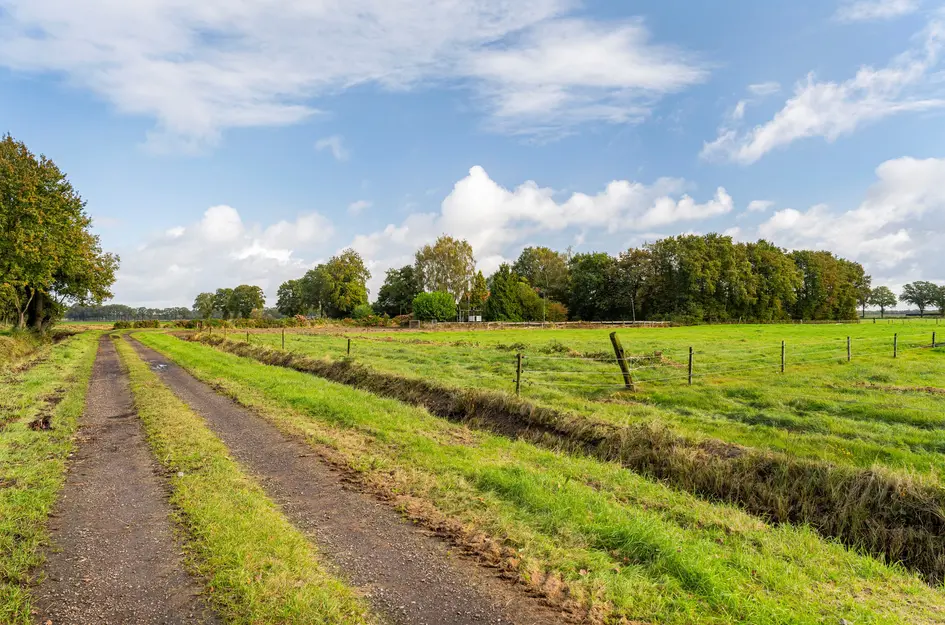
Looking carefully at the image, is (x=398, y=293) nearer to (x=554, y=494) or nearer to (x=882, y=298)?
(x=554, y=494)

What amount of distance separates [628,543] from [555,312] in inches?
3675

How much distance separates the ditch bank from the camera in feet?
21.3

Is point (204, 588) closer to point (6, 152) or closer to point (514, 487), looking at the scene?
point (514, 487)

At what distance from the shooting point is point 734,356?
86.6 feet

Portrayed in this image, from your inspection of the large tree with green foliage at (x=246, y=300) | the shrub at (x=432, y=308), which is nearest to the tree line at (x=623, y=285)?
the shrub at (x=432, y=308)

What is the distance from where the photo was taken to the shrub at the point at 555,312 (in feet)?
317

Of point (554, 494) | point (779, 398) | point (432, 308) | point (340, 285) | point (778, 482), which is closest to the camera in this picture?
point (554, 494)

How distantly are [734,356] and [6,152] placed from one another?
168ft

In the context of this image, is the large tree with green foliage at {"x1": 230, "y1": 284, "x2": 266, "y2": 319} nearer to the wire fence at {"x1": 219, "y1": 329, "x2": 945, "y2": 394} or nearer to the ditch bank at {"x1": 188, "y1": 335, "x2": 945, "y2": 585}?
the wire fence at {"x1": 219, "y1": 329, "x2": 945, "y2": 394}

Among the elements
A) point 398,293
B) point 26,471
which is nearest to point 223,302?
A: point 398,293

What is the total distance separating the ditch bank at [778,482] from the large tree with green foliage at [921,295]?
644ft

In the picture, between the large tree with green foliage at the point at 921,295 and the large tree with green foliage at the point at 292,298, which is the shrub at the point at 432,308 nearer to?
the large tree with green foliage at the point at 292,298

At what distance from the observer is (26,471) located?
25.6ft

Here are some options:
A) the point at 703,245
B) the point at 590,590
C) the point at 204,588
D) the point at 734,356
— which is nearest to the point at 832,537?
the point at 590,590
